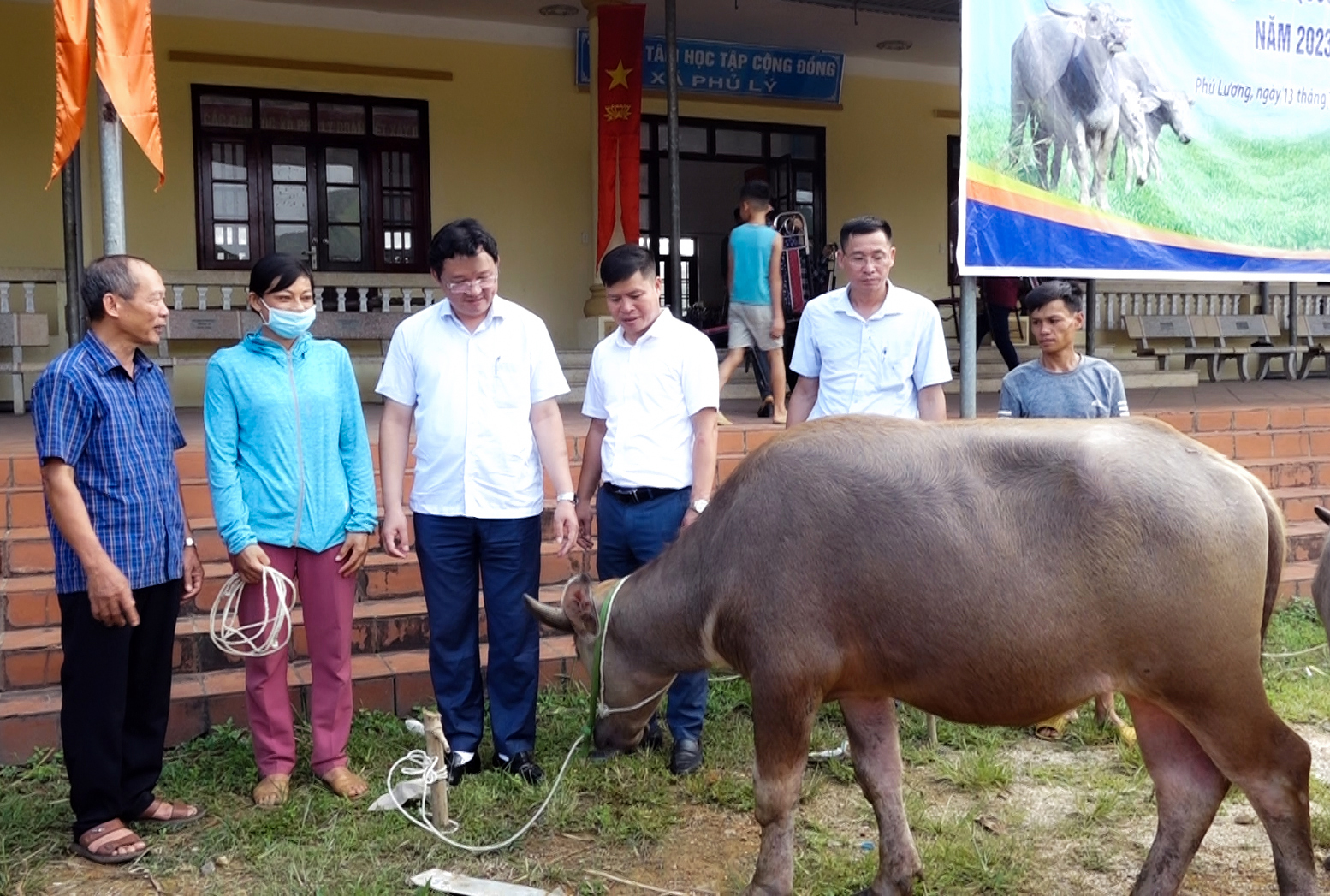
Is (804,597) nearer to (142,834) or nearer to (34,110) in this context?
(142,834)

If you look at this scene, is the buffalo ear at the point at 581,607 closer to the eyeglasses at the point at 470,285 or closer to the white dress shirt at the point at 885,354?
the eyeglasses at the point at 470,285

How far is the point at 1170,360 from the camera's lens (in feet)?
45.1

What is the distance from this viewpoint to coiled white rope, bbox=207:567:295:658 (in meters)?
4.07

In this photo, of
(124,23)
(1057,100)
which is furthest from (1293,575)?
(124,23)

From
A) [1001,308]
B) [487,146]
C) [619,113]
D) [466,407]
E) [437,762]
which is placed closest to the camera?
[437,762]

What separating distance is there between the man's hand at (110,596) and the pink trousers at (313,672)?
1.75 feet

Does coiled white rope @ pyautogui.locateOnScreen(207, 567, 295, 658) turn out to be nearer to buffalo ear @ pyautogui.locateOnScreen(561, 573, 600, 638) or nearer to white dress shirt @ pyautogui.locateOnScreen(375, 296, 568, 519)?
white dress shirt @ pyautogui.locateOnScreen(375, 296, 568, 519)

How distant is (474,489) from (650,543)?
0.72 meters

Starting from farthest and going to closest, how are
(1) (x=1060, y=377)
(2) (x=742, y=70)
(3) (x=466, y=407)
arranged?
(2) (x=742, y=70), (1) (x=1060, y=377), (3) (x=466, y=407)

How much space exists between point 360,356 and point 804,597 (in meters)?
8.32

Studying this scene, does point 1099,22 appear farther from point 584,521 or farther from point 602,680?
point 602,680

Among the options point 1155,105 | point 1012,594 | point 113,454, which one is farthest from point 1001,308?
point 113,454

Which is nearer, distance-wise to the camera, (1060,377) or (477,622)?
(477,622)

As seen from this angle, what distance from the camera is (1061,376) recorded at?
4.78 m
